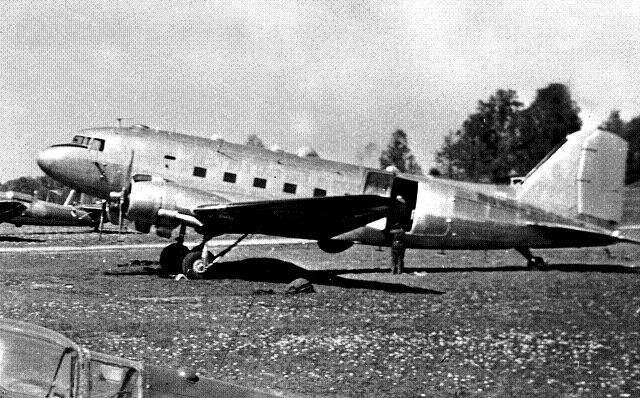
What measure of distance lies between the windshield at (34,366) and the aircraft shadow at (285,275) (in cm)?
931

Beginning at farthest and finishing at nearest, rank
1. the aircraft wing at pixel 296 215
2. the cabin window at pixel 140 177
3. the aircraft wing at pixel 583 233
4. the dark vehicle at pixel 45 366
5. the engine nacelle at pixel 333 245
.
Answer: the aircraft wing at pixel 583 233 → the engine nacelle at pixel 333 245 → the cabin window at pixel 140 177 → the aircraft wing at pixel 296 215 → the dark vehicle at pixel 45 366

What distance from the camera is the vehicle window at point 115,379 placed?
491 centimetres

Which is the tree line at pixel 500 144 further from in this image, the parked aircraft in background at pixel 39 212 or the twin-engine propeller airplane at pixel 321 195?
the parked aircraft in background at pixel 39 212

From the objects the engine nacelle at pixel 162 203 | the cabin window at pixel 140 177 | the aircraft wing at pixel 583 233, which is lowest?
the engine nacelle at pixel 162 203

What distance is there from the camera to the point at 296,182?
15781mm

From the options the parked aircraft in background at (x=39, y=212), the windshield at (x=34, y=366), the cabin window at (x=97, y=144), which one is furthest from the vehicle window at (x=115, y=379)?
the parked aircraft in background at (x=39, y=212)

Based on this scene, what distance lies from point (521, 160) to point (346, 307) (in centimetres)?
3981

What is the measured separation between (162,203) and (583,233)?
10.0 meters

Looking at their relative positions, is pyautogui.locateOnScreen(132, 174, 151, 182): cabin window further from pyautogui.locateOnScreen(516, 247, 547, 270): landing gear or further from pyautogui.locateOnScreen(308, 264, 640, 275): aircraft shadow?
pyautogui.locateOnScreen(516, 247, 547, 270): landing gear

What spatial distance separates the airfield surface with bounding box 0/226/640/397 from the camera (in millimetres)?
7500

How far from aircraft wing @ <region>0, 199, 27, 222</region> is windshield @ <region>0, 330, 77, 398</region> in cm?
2459

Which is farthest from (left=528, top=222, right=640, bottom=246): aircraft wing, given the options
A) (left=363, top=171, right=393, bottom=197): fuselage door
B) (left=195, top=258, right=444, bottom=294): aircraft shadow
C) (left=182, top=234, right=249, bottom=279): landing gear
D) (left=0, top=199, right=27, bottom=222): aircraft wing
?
(left=0, top=199, right=27, bottom=222): aircraft wing

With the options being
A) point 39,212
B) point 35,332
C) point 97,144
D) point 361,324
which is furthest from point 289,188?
point 39,212

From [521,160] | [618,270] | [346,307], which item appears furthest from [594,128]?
[521,160]
